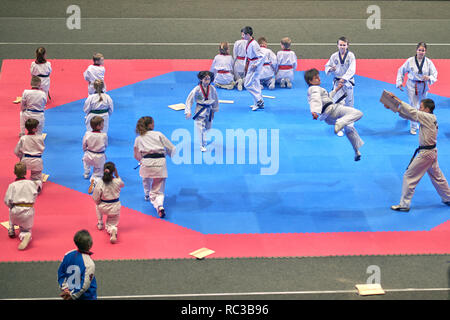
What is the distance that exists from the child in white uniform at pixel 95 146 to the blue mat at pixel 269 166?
55 cm

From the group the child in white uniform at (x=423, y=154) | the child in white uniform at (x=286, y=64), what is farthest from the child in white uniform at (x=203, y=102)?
the child in white uniform at (x=286, y=64)

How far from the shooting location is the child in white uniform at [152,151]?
11.7 meters

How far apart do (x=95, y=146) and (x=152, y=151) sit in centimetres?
124

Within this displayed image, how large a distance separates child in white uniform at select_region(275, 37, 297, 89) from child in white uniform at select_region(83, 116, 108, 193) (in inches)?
290

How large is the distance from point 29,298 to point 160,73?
1115cm

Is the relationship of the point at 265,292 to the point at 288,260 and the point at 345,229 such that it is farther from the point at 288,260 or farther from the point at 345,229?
the point at 345,229

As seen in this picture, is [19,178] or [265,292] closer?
[265,292]

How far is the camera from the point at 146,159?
1176cm

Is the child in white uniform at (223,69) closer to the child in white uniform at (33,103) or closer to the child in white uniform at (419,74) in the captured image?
the child in white uniform at (419,74)

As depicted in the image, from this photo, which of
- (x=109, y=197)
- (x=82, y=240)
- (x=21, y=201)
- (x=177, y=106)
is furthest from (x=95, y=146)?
(x=177, y=106)

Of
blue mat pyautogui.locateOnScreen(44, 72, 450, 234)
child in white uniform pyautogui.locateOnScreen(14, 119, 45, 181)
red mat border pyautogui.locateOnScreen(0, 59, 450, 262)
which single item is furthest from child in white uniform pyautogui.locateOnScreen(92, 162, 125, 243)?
child in white uniform pyautogui.locateOnScreen(14, 119, 45, 181)

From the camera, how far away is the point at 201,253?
419 inches

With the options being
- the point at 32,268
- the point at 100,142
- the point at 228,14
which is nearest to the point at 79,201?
the point at 100,142

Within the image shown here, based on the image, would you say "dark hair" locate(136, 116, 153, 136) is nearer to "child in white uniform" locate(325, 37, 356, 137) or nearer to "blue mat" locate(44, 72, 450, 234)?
"blue mat" locate(44, 72, 450, 234)
